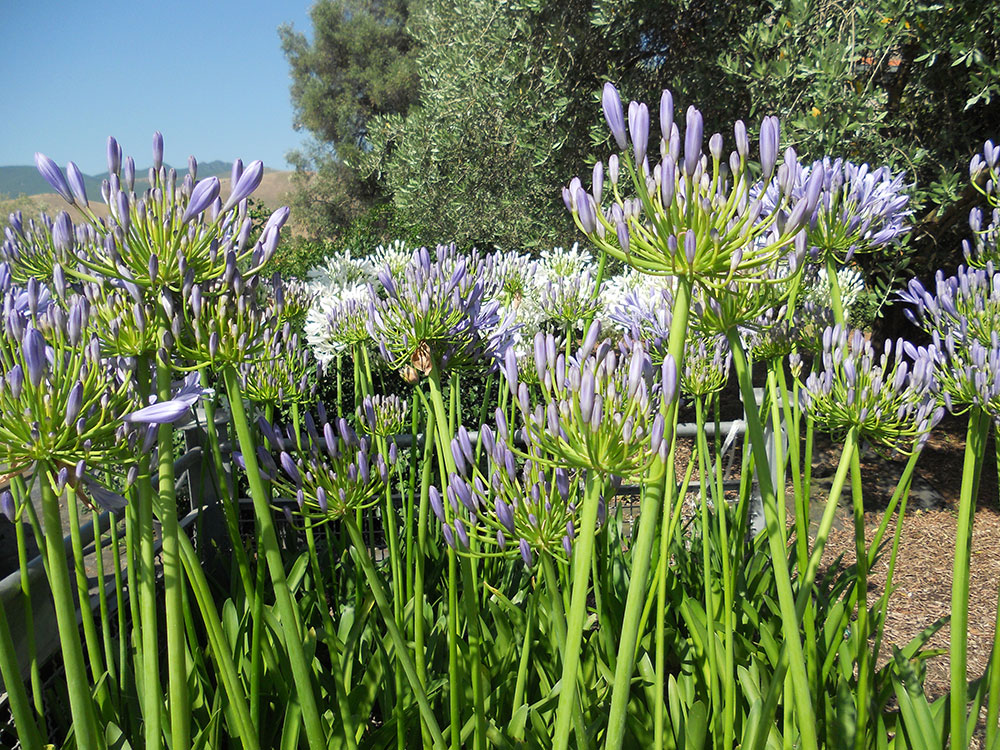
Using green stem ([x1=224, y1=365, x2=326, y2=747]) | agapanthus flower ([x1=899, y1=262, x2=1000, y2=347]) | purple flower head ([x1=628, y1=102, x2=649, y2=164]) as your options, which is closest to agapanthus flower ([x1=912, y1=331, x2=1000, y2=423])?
agapanthus flower ([x1=899, y1=262, x2=1000, y2=347])

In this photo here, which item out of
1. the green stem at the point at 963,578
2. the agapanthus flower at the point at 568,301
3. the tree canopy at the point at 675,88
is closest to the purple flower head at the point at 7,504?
the green stem at the point at 963,578

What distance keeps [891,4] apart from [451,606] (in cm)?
504

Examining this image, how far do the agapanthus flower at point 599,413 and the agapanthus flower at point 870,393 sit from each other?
2.48 feet

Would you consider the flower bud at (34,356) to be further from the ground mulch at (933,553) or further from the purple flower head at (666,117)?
the ground mulch at (933,553)

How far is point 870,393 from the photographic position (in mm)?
1641

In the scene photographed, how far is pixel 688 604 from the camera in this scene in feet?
7.75

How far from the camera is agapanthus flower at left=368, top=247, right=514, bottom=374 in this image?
177 cm

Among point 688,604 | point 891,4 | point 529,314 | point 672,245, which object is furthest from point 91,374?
point 891,4

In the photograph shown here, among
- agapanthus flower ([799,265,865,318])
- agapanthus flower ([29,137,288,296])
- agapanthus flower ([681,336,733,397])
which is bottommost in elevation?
agapanthus flower ([681,336,733,397])

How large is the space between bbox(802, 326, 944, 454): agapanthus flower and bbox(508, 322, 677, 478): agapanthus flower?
0.76 m

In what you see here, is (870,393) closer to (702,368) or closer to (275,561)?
(702,368)

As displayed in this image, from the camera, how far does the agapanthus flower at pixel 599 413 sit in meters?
1.01

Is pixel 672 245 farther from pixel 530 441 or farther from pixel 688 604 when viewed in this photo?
pixel 688 604

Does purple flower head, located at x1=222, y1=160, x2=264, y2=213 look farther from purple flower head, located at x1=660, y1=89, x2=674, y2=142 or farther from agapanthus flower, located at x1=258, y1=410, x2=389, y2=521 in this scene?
purple flower head, located at x1=660, y1=89, x2=674, y2=142
